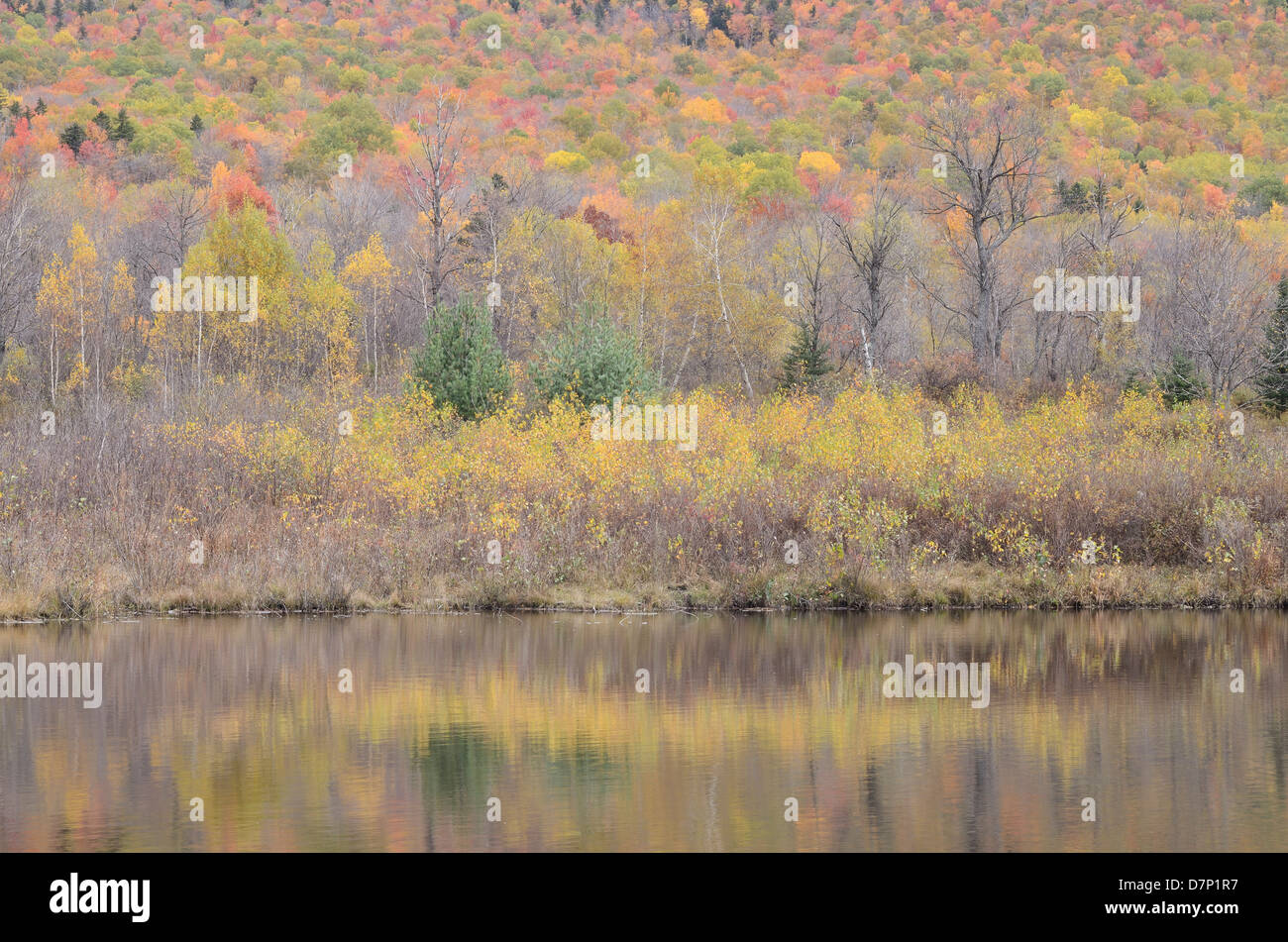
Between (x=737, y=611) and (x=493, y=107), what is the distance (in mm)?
103930

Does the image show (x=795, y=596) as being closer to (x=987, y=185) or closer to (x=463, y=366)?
(x=463, y=366)

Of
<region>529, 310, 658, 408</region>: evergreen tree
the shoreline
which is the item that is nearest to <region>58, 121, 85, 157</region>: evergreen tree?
<region>529, 310, 658, 408</region>: evergreen tree

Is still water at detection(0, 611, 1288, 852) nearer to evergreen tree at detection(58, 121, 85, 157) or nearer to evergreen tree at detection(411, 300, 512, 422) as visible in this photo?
evergreen tree at detection(411, 300, 512, 422)

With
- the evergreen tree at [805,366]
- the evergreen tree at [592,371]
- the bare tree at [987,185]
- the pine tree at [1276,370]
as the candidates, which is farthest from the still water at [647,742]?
the bare tree at [987,185]

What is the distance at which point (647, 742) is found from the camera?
56.2 ft

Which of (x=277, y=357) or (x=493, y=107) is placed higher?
(x=493, y=107)

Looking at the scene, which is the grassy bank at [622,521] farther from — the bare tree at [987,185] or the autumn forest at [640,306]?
the bare tree at [987,185]

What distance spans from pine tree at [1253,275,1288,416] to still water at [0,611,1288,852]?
69.2ft

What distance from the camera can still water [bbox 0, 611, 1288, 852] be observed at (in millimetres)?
13227

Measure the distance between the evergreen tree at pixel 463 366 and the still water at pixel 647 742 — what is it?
15523 mm

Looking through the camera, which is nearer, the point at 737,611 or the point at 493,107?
the point at 737,611

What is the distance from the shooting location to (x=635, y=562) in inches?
1226

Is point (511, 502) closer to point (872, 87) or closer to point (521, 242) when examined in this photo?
point (521, 242)

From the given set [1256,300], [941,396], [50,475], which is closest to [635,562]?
[50,475]
